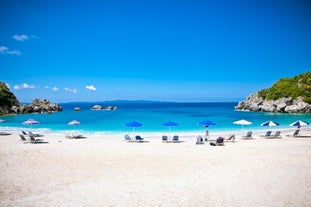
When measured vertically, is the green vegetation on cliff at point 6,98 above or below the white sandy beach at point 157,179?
above

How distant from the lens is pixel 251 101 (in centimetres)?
8206

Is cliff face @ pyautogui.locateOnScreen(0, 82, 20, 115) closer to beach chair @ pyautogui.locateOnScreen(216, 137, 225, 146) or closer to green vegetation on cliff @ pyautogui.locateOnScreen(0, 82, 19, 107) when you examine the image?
green vegetation on cliff @ pyautogui.locateOnScreen(0, 82, 19, 107)

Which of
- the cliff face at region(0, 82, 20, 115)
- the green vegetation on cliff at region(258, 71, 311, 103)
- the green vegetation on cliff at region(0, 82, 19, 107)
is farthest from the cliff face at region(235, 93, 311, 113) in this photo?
the green vegetation on cliff at region(0, 82, 19, 107)

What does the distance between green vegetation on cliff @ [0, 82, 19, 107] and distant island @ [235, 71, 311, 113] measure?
72654 mm

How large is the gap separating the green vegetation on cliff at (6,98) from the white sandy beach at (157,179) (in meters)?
61.0

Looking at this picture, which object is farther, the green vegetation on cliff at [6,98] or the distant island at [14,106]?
the green vegetation on cliff at [6,98]

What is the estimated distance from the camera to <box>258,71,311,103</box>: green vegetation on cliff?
228ft

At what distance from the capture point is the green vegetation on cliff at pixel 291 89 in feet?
228

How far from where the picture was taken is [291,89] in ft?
239

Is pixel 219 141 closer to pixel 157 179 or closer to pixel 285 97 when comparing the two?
pixel 157 179

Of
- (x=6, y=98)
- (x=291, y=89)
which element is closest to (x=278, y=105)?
(x=291, y=89)

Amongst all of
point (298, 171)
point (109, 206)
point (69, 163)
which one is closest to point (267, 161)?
point (298, 171)

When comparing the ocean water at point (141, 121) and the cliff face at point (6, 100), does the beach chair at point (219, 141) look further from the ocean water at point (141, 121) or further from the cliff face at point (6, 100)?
the cliff face at point (6, 100)

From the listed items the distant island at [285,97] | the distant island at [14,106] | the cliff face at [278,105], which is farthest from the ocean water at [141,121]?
the distant island at [285,97]
